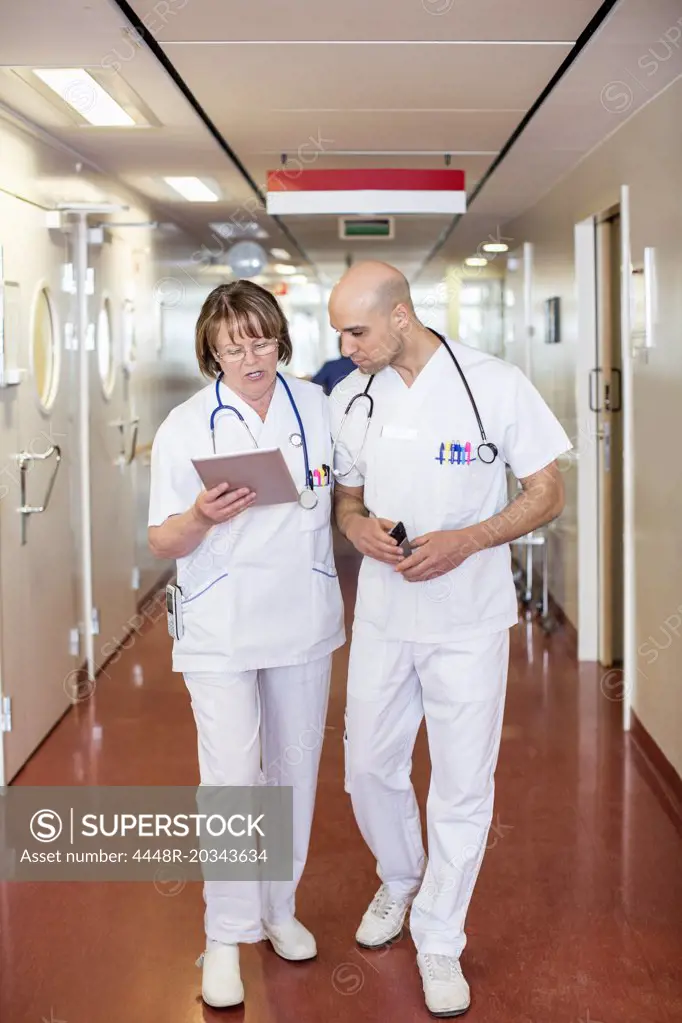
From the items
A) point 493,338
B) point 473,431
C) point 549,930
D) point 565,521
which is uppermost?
point 493,338

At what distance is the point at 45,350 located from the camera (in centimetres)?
510

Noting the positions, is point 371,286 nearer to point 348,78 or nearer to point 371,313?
point 371,313

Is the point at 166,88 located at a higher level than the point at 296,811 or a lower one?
higher

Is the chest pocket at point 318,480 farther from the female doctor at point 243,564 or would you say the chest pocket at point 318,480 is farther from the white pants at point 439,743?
the white pants at point 439,743

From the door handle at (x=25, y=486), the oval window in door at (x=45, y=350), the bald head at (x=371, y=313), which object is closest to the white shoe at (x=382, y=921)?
the bald head at (x=371, y=313)

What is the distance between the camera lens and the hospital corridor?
8.71ft

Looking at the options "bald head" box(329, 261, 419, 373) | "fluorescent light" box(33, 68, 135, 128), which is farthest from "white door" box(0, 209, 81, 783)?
"bald head" box(329, 261, 419, 373)

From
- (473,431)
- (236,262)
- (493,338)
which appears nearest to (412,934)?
(473,431)

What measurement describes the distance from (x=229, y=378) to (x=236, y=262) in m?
7.36

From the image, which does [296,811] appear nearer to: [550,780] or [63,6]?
[550,780]

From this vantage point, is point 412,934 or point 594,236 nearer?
point 412,934

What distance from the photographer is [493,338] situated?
10664mm

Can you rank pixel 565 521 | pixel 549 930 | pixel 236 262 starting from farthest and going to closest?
pixel 236 262 → pixel 565 521 → pixel 549 930

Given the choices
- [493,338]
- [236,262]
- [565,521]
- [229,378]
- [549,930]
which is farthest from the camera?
[493,338]
